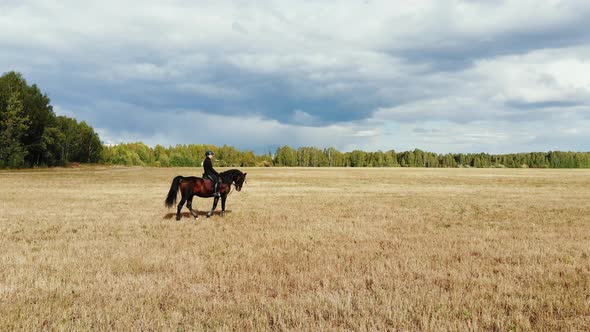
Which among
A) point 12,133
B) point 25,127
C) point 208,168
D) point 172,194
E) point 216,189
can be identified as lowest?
point 172,194

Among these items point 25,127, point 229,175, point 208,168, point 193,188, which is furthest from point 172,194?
point 25,127

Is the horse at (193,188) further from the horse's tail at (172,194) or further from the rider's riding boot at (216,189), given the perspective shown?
the rider's riding boot at (216,189)

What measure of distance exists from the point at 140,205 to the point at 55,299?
54.4 ft

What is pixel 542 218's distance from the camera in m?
17.7

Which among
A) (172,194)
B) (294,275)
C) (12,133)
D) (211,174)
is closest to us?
(294,275)

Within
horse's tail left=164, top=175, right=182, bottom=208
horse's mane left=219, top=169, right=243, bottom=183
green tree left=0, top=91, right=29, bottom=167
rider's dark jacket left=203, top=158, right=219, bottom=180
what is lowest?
horse's tail left=164, top=175, right=182, bottom=208

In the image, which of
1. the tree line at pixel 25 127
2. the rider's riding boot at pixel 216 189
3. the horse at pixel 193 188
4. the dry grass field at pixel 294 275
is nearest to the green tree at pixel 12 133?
the tree line at pixel 25 127

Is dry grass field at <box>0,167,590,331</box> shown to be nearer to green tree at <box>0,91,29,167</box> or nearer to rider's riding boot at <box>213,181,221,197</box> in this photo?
rider's riding boot at <box>213,181,221,197</box>

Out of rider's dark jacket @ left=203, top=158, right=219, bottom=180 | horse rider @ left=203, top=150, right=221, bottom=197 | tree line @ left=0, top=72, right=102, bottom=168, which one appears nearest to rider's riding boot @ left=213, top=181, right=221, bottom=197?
horse rider @ left=203, top=150, right=221, bottom=197

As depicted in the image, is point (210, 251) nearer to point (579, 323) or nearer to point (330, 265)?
point (330, 265)

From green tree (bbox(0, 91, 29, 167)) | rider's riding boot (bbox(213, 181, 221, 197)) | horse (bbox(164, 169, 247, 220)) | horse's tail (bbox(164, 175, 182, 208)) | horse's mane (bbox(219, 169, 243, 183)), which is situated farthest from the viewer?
green tree (bbox(0, 91, 29, 167))

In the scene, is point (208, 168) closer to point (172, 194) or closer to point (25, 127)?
point (172, 194)

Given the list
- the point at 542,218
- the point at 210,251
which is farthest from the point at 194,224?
the point at 542,218

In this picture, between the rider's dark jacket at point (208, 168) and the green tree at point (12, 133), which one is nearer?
the rider's dark jacket at point (208, 168)
